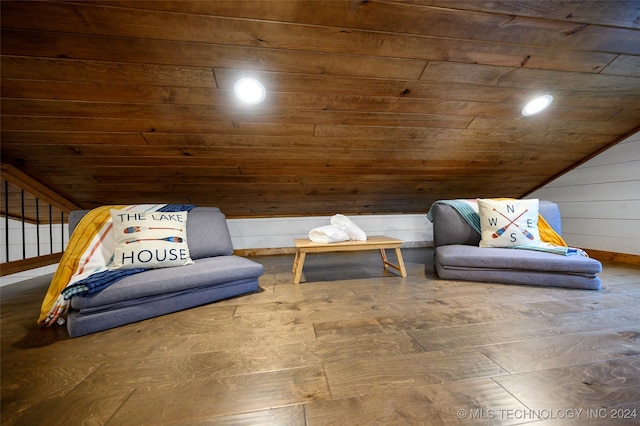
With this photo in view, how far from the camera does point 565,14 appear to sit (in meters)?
1.40

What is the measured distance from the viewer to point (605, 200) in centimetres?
282

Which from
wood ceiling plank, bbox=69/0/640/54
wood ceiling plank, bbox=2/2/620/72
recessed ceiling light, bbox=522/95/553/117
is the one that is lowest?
recessed ceiling light, bbox=522/95/553/117

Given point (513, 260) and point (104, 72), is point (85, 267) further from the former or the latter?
point (513, 260)

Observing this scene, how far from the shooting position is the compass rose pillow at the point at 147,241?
1.64 m

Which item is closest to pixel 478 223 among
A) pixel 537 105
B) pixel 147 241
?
pixel 537 105

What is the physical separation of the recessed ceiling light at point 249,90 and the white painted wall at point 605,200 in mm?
4002

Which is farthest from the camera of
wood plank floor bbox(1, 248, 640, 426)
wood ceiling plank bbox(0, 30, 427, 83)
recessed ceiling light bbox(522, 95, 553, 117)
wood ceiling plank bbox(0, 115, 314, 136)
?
recessed ceiling light bbox(522, 95, 553, 117)

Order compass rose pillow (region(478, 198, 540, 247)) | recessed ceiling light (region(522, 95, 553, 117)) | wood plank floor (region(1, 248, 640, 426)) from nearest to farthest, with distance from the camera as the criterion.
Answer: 1. wood plank floor (region(1, 248, 640, 426))
2. recessed ceiling light (region(522, 95, 553, 117))
3. compass rose pillow (region(478, 198, 540, 247))

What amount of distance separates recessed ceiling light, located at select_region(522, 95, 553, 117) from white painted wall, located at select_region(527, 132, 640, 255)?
4.99ft

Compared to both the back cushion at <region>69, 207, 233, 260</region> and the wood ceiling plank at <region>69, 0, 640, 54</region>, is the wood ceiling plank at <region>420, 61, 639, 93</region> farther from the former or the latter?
the back cushion at <region>69, 207, 233, 260</region>

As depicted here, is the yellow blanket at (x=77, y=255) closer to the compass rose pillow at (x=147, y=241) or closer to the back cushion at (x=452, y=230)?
the compass rose pillow at (x=147, y=241)

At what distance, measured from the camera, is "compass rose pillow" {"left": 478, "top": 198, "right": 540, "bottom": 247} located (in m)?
2.22

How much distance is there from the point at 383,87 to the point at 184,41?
1.37m

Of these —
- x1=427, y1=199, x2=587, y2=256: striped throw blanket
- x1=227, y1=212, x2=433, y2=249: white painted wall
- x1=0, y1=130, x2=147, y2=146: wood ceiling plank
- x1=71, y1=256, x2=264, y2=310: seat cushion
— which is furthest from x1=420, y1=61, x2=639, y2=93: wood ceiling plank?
x1=0, y1=130, x2=147, y2=146: wood ceiling plank
